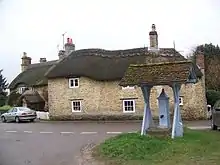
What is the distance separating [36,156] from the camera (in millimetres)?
11797

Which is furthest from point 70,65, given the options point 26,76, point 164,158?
point 164,158

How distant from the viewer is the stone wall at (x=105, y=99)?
29.1m

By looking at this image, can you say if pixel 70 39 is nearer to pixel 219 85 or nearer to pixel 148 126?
pixel 219 85

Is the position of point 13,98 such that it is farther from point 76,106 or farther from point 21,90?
point 76,106

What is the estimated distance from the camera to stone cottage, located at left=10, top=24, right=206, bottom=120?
Result: 2938 centimetres

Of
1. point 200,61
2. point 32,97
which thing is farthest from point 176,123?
point 32,97

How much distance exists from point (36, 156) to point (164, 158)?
382cm

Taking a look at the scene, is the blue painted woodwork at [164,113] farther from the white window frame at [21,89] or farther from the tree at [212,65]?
the white window frame at [21,89]

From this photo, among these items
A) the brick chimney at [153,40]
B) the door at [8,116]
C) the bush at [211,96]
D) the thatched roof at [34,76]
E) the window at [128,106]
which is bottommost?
the door at [8,116]

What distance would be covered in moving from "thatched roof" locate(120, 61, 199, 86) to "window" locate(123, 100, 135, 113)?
51.0 feet

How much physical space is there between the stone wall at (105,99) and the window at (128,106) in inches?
9.1

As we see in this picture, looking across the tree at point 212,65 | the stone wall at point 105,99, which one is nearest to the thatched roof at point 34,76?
the stone wall at point 105,99

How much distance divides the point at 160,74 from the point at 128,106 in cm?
1637

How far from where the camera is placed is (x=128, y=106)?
1198 inches
